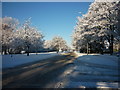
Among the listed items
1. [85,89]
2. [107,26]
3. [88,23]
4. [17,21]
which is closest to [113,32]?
[107,26]

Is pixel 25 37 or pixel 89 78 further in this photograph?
pixel 25 37

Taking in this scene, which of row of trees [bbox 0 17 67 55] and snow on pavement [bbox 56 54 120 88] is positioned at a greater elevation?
row of trees [bbox 0 17 67 55]

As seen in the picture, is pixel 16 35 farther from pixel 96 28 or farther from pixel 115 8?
pixel 115 8

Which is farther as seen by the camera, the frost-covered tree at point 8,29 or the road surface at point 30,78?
the frost-covered tree at point 8,29

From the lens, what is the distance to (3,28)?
37.4m

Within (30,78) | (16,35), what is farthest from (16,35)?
(30,78)

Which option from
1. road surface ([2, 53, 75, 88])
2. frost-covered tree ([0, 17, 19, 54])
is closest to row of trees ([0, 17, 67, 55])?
frost-covered tree ([0, 17, 19, 54])

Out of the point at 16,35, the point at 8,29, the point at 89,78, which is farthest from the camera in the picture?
the point at 8,29

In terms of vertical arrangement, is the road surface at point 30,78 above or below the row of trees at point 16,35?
below

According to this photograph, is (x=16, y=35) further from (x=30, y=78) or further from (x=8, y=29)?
(x=30, y=78)

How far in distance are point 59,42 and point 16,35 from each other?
181ft

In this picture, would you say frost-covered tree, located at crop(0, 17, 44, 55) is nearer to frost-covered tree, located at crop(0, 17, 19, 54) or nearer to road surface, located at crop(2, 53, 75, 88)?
frost-covered tree, located at crop(0, 17, 19, 54)

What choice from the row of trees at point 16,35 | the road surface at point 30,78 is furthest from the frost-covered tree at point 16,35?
the road surface at point 30,78

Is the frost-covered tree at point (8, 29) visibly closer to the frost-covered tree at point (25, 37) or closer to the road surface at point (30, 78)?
the frost-covered tree at point (25, 37)
